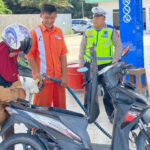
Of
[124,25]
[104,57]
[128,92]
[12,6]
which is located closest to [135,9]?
[124,25]

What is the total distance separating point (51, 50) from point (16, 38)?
2.69 ft

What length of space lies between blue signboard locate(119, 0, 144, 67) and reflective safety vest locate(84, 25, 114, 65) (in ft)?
6.24

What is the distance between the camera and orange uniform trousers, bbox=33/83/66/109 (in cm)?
433

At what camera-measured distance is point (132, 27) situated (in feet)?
24.0

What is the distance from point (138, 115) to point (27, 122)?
1.06 metres

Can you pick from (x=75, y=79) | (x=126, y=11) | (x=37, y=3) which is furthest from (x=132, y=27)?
(x=37, y=3)

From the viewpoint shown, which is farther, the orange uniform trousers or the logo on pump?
the logo on pump

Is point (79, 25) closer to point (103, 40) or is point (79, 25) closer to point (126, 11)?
point (126, 11)

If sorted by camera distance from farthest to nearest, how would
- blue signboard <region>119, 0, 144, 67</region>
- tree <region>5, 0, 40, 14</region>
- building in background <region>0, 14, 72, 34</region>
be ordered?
tree <region>5, 0, 40, 14</region> < building in background <region>0, 14, 72, 34</region> < blue signboard <region>119, 0, 144, 67</region>

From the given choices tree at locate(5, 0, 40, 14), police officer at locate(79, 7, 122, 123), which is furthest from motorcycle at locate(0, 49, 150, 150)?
tree at locate(5, 0, 40, 14)

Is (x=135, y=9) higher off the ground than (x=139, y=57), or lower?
higher

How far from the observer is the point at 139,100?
3590 millimetres

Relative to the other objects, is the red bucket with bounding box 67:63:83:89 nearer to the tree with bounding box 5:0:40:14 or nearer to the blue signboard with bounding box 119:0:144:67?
the blue signboard with bounding box 119:0:144:67

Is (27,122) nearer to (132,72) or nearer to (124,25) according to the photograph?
(132,72)
